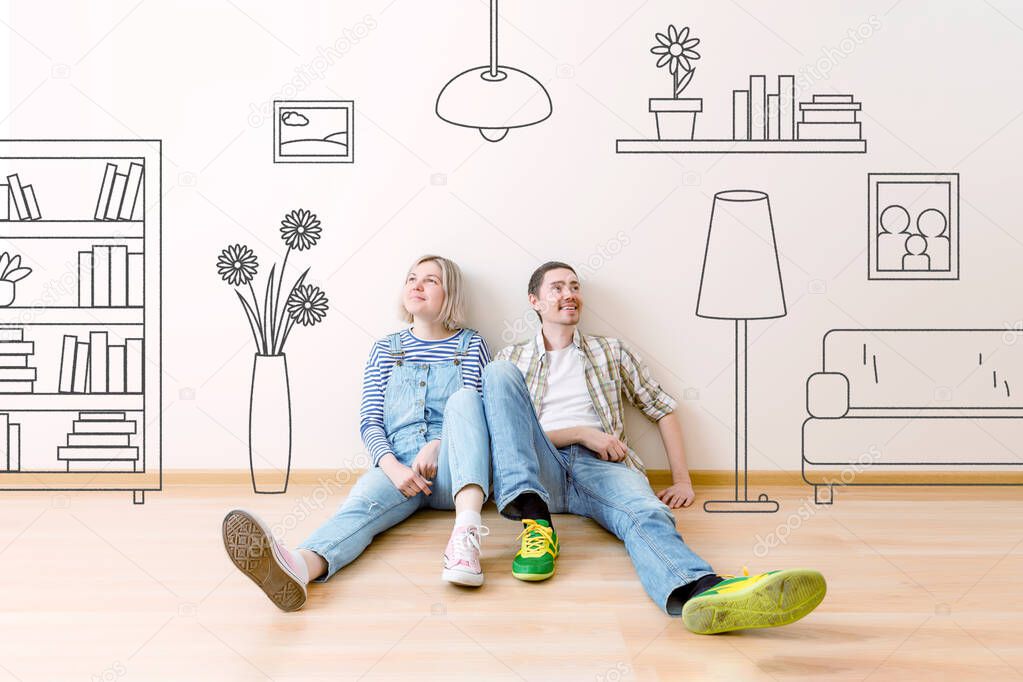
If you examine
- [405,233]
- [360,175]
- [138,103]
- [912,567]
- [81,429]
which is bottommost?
[912,567]

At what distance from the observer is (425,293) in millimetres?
2109

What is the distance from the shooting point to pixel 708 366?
7.43ft

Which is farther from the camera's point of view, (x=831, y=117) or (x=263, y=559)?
(x=831, y=117)

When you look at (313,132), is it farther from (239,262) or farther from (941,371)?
(941,371)

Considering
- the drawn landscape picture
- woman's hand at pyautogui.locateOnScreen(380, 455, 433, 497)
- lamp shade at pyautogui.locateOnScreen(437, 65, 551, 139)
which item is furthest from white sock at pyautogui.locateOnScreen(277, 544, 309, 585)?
lamp shade at pyautogui.locateOnScreen(437, 65, 551, 139)

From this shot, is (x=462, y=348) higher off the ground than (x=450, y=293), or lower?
lower

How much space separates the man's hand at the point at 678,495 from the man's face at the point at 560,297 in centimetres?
55

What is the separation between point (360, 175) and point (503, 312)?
0.60 metres

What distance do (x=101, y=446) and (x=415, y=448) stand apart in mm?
1046

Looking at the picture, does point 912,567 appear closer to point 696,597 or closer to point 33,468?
point 696,597

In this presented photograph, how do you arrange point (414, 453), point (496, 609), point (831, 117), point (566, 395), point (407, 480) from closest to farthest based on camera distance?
point (496, 609) → point (407, 480) → point (414, 453) → point (566, 395) → point (831, 117)

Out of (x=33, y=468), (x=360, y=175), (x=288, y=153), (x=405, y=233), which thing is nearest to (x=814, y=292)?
(x=405, y=233)

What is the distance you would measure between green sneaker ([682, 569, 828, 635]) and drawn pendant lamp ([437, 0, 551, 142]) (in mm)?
1497

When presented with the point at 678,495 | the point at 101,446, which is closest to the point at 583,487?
the point at 678,495
